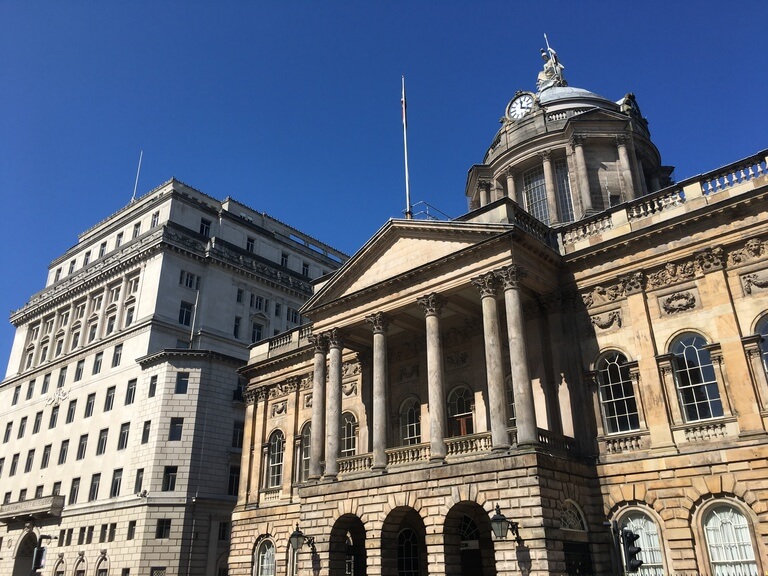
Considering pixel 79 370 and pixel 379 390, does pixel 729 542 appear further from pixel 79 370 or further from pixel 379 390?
pixel 79 370

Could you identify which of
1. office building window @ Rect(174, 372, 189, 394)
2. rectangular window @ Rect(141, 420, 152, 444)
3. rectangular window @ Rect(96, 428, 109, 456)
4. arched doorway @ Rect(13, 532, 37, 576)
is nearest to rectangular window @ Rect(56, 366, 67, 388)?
rectangular window @ Rect(96, 428, 109, 456)

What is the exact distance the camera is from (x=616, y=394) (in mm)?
23094

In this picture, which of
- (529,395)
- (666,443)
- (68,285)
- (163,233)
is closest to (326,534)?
(529,395)

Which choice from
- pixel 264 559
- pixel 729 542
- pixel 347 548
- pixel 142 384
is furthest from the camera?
pixel 142 384

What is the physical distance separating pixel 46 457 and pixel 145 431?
1450cm

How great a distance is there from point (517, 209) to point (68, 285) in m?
46.7

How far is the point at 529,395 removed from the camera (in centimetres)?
2134

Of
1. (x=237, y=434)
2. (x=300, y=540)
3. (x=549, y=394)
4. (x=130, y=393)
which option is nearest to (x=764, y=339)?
(x=549, y=394)

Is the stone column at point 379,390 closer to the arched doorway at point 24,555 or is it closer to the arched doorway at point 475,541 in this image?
the arched doorway at point 475,541

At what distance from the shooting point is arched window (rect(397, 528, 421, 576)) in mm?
26391

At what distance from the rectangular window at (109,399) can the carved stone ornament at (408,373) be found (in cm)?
2751

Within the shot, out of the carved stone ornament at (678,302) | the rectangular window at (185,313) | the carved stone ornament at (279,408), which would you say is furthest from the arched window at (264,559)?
the carved stone ornament at (678,302)

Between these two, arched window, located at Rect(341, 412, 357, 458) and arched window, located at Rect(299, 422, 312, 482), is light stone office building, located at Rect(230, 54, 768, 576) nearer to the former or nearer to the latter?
arched window, located at Rect(341, 412, 357, 458)

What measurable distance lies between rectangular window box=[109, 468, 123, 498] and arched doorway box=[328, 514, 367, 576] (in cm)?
2255
